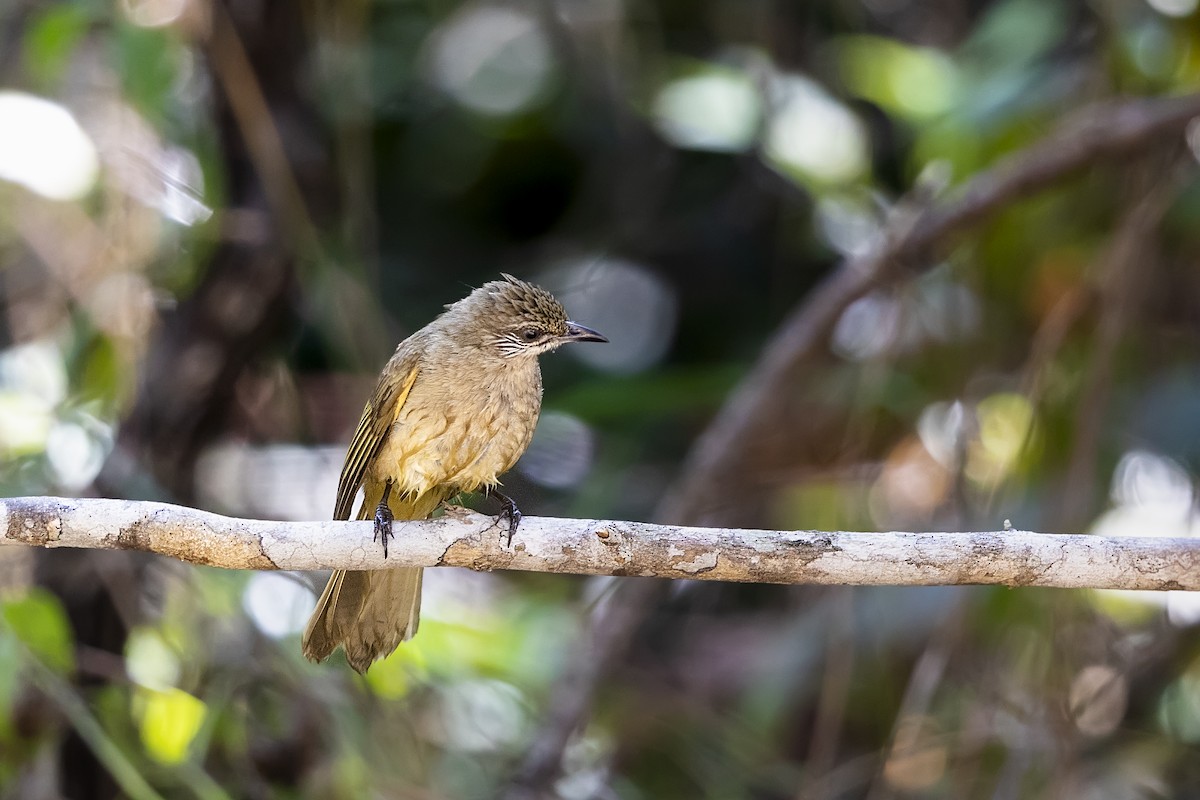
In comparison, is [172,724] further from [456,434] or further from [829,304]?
[829,304]

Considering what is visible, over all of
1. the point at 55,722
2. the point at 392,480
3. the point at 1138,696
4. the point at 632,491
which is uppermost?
the point at 392,480

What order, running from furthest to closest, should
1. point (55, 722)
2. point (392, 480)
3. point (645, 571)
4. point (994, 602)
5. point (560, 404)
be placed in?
point (560, 404) < point (994, 602) < point (55, 722) < point (392, 480) < point (645, 571)

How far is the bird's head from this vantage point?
420 cm

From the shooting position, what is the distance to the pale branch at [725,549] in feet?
9.96

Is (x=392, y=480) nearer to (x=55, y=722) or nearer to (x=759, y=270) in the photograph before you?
(x=55, y=722)

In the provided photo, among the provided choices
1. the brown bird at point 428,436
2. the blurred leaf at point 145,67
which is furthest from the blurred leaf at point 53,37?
the brown bird at point 428,436

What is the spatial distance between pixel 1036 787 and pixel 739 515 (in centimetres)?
220

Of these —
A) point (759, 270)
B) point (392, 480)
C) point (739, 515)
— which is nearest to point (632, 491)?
point (739, 515)

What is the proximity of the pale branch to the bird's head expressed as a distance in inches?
45.1

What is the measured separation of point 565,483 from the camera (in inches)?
250

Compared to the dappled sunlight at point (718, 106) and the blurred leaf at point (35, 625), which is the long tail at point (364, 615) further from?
the dappled sunlight at point (718, 106)

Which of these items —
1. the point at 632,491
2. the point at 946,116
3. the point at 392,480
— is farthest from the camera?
the point at 632,491

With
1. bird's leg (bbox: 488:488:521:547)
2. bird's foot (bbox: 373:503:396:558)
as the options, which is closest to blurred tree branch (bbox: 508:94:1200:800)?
bird's leg (bbox: 488:488:521:547)

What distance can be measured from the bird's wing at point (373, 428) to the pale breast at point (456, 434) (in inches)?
1.1
